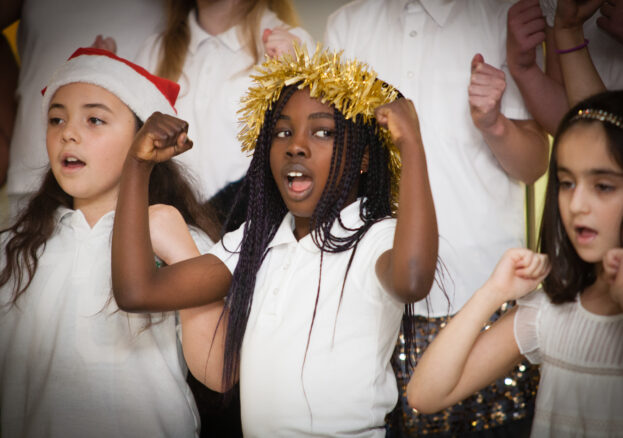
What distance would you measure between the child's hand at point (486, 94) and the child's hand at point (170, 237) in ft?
3.14

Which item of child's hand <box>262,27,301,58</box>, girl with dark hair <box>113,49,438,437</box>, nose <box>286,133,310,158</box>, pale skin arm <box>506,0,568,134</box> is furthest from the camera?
child's hand <box>262,27,301,58</box>

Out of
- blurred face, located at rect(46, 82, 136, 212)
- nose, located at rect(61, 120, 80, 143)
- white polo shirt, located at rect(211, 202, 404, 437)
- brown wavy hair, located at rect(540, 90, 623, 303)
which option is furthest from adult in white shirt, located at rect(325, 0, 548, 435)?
nose, located at rect(61, 120, 80, 143)

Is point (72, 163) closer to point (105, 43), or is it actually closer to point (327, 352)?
point (105, 43)

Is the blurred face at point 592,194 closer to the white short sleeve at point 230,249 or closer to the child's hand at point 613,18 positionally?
the child's hand at point 613,18

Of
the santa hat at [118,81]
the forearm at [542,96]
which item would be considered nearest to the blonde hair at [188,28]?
the santa hat at [118,81]

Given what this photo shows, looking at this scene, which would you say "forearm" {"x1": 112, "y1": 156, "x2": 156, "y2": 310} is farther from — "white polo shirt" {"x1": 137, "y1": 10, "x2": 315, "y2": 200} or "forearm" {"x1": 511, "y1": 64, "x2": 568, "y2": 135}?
"forearm" {"x1": 511, "y1": 64, "x2": 568, "y2": 135}

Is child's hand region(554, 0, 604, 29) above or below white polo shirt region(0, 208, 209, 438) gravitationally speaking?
above

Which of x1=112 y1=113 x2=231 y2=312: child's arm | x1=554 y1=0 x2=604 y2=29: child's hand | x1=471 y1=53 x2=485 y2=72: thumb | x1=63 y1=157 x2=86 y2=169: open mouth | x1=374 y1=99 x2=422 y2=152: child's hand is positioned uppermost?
x1=554 y1=0 x2=604 y2=29: child's hand

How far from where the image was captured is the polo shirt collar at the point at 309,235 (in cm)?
198

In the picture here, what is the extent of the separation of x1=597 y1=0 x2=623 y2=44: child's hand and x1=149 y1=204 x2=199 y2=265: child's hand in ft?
4.50

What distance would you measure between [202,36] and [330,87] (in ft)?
3.07

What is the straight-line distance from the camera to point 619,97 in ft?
5.68

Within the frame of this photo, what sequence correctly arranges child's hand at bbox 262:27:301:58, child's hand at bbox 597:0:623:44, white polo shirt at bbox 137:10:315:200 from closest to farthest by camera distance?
child's hand at bbox 597:0:623:44
child's hand at bbox 262:27:301:58
white polo shirt at bbox 137:10:315:200

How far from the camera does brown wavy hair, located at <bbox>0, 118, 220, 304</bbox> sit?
2420 mm
